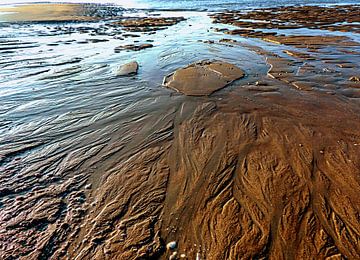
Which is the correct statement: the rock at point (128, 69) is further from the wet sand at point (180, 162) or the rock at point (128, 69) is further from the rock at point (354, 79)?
the rock at point (354, 79)

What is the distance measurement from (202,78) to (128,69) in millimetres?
2587

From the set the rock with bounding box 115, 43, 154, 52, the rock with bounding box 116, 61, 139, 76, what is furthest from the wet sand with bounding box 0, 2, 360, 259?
the rock with bounding box 115, 43, 154, 52

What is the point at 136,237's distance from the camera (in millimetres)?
2787

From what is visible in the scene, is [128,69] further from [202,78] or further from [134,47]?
[134,47]

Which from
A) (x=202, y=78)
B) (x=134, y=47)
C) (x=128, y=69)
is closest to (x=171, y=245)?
(x=202, y=78)

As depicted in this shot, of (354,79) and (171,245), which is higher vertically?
(354,79)

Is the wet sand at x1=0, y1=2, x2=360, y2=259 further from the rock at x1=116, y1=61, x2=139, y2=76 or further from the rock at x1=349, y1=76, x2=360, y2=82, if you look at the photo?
the rock at x1=116, y1=61, x2=139, y2=76

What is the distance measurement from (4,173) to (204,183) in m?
2.96

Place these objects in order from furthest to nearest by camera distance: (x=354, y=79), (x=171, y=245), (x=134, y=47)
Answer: (x=134, y=47) → (x=354, y=79) → (x=171, y=245)

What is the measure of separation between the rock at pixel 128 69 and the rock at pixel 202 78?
1.25 metres

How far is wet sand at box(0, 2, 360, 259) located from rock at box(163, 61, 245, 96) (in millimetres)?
75

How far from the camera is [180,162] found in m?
4.02

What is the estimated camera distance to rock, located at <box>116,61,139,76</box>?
783 cm

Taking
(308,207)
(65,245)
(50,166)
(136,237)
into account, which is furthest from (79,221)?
(308,207)
